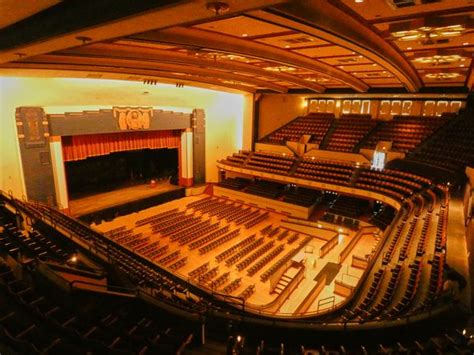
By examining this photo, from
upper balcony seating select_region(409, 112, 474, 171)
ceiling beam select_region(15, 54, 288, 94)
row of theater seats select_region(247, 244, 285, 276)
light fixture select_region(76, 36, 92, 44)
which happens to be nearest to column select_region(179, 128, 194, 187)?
ceiling beam select_region(15, 54, 288, 94)

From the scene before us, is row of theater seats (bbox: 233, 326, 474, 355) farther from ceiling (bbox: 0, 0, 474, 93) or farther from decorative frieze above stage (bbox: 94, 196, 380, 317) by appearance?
ceiling (bbox: 0, 0, 474, 93)

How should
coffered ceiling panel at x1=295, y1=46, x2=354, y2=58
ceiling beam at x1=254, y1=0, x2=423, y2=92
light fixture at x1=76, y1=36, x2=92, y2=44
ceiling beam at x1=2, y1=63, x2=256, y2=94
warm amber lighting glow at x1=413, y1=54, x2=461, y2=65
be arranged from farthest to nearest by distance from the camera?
ceiling beam at x1=2, y1=63, x2=256, y2=94
warm amber lighting glow at x1=413, y1=54, x2=461, y2=65
coffered ceiling panel at x1=295, y1=46, x2=354, y2=58
ceiling beam at x1=254, y1=0, x2=423, y2=92
light fixture at x1=76, y1=36, x2=92, y2=44

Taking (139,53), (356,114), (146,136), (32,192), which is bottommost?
(32,192)

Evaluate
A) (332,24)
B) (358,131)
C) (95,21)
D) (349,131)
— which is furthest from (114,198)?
(358,131)

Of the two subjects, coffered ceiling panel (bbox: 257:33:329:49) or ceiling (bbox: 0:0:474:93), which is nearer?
ceiling (bbox: 0:0:474:93)

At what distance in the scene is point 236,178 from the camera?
19547 millimetres

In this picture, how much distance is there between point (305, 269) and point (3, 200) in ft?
33.6

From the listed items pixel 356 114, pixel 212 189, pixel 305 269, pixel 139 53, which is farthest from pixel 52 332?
pixel 356 114

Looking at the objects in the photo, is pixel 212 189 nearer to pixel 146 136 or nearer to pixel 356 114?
pixel 146 136

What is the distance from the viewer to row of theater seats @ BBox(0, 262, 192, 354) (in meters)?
3.34

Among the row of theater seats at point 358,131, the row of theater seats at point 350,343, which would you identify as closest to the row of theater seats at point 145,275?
the row of theater seats at point 350,343

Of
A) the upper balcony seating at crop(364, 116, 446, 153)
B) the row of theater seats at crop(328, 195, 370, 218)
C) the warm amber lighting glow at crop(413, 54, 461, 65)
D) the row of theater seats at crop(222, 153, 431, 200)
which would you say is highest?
the warm amber lighting glow at crop(413, 54, 461, 65)

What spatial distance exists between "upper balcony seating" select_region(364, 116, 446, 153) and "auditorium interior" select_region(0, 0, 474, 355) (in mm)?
118

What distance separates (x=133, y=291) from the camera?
503 cm
